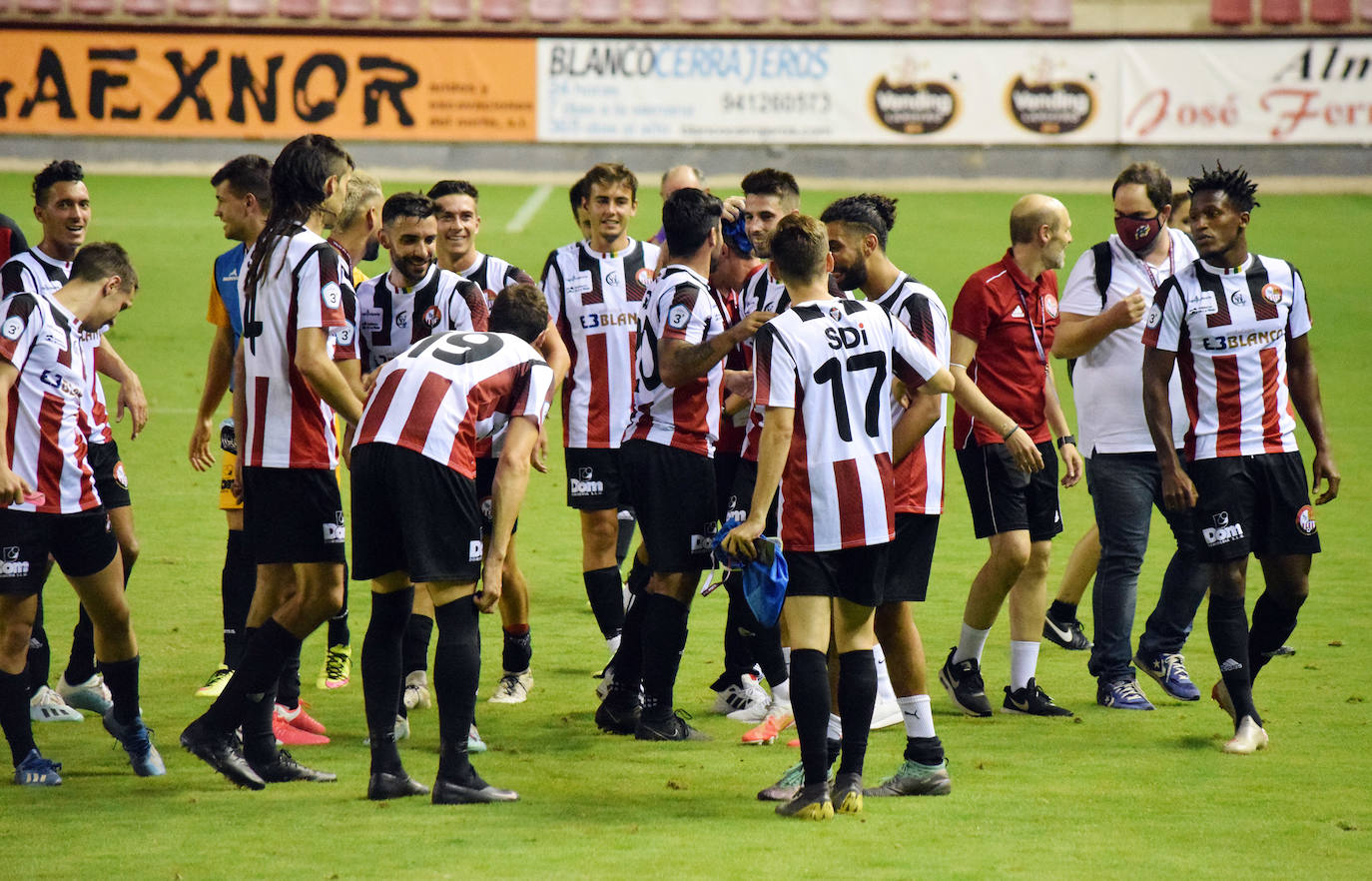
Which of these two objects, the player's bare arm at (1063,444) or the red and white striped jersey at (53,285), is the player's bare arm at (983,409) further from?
the red and white striped jersey at (53,285)

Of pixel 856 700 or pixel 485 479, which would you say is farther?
pixel 485 479

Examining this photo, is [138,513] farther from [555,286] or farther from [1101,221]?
[1101,221]

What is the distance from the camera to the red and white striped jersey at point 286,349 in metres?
5.60

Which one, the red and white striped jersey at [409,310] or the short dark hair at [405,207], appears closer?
the short dark hair at [405,207]

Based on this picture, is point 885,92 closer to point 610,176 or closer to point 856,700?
point 610,176

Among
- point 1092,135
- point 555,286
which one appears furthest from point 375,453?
point 1092,135

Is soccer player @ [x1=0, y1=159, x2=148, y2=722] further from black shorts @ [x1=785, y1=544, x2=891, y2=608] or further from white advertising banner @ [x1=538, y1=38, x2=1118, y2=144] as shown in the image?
white advertising banner @ [x1=538, y1=38, x2=1118, y2=144]

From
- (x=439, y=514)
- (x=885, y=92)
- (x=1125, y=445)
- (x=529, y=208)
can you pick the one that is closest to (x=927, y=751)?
(x=439, y=514)

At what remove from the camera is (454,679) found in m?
5.37

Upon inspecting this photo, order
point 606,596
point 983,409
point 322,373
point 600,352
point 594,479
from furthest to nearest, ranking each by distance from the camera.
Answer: point 600,352 → point 594,479 → point 606,596 → point 983,409 → point 322,373

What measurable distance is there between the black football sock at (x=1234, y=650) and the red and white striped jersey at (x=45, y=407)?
13.9 ft

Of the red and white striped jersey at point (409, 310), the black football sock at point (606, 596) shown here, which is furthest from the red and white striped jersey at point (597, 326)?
the red and white striped jersey at point (409, 310)

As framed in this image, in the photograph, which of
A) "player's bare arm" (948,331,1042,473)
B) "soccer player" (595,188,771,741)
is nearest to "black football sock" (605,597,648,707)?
"soccer player" (595,188,771,741)

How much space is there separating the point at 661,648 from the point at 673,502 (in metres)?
0.58
